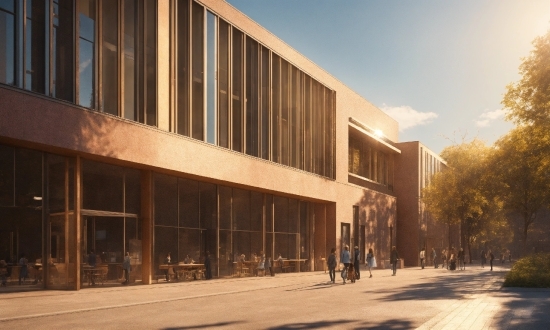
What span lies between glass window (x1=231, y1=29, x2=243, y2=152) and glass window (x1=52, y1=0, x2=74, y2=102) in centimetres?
1174

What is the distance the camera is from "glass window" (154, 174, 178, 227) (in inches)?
1194

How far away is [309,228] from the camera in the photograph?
155 feet

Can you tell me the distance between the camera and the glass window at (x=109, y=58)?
87.4 feet

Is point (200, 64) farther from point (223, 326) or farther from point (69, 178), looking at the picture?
point (223, 326)

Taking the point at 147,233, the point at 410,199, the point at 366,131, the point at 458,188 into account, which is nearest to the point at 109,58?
the point at 147,233

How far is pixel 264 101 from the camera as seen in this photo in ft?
129

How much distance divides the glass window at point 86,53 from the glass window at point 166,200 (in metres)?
5.81

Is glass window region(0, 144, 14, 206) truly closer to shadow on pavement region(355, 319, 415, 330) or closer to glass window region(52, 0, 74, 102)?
glass window region(52, 0, 74, 102)

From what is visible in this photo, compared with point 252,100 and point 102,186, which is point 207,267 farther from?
point 252,100

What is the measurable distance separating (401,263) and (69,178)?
39694 millimetres

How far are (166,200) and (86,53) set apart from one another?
7949 mm

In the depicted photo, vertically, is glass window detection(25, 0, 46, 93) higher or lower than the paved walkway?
higher

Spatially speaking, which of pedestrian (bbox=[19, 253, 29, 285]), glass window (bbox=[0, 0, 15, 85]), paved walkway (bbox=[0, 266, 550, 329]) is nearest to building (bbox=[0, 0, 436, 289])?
glass window (bbox=[0, 0, 15, 85])

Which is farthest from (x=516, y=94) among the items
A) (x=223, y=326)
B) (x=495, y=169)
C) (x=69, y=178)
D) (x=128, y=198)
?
(x=223, y=326)
